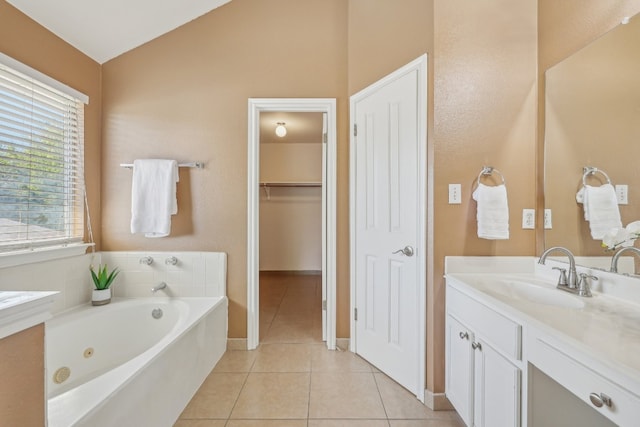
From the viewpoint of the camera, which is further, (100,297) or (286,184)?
(286,184)

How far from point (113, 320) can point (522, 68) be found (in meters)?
3.25

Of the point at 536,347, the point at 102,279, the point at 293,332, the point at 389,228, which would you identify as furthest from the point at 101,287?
the point at 536,347

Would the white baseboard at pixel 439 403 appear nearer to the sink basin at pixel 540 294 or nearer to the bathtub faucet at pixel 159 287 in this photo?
the sink basin at pixel 540 294

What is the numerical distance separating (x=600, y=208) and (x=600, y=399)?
100 centimetres

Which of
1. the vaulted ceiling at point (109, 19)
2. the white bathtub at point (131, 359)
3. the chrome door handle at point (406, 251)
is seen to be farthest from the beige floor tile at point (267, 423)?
the vaulted ceiling at point (109, 19)

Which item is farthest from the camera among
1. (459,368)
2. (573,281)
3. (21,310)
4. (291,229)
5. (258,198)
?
(291,229)

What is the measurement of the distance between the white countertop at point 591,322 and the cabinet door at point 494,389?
0.24m

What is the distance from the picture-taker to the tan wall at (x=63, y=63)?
1571 mm

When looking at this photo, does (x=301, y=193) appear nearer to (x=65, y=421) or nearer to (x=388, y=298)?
(x=388, y=298)

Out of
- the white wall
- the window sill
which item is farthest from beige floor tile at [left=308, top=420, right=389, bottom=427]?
the white wall

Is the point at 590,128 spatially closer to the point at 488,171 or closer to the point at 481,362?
the point at 488,171

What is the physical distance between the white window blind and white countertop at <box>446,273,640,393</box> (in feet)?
8.72

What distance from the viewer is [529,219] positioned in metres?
1.64

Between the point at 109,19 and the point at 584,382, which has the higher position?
→ the point at 109,19
